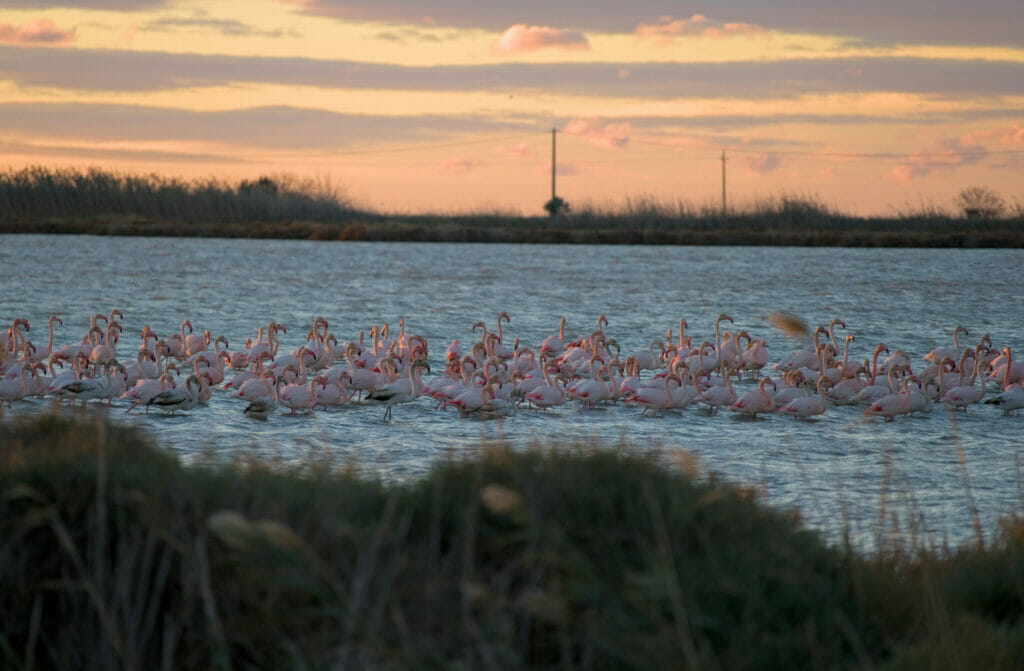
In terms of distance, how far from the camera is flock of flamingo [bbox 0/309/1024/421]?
10.4 metres

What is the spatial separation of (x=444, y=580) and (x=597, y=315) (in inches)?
699

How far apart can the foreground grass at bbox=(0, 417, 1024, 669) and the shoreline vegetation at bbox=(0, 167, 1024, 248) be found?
41.3m

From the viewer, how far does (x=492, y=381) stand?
10.5m

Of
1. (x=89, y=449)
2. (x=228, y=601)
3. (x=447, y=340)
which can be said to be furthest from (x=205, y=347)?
(x=228, y=601)

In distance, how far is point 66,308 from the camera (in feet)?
65.3

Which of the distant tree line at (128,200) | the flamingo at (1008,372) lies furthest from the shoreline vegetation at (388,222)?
the flamingo at (1008,372)

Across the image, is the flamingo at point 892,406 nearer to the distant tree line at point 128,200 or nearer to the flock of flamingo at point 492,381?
the flock of flamingo at point 492,381

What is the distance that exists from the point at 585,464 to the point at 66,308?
17.8m

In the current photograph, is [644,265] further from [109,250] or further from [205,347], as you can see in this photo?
[205,347]

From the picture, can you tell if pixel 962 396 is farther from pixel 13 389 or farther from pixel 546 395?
pixel 13 389

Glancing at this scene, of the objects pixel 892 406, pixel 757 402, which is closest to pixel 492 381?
pixel 757 402

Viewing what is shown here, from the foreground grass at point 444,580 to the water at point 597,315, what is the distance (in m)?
0.45

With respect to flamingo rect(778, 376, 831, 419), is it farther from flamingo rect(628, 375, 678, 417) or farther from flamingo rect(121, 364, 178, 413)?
flamingo rect(121, 364, 178, 413)

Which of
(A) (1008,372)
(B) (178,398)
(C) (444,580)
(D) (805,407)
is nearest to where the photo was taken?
(C) (444,580)
